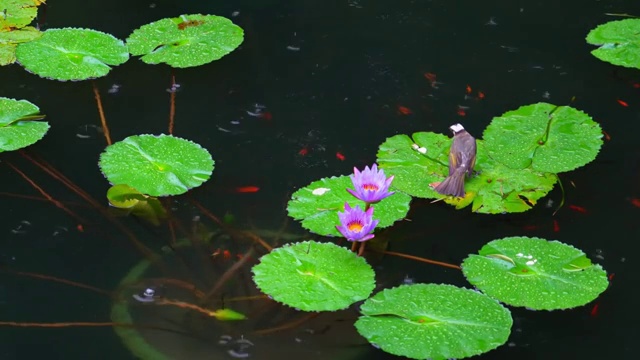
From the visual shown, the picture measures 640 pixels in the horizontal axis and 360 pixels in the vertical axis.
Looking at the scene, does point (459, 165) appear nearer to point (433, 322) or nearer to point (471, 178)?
point (471, 178)

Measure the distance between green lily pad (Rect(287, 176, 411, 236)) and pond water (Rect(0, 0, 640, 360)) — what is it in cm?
9

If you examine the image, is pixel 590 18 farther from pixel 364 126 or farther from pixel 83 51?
pixel 83 51

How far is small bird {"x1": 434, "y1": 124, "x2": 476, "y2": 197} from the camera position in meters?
3.16

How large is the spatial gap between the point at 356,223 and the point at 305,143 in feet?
2.46

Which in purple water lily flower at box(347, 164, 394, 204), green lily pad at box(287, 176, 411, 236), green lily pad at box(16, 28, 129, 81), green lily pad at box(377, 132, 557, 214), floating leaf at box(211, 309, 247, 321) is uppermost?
purple water lily flower at box(347, 164, 394, 204)

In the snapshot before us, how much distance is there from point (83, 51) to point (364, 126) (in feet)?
4.23

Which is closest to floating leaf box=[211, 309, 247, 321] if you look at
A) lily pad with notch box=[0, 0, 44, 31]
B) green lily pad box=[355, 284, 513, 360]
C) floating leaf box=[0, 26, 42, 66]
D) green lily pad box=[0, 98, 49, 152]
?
green lily pad box=[355, 284, 513, 360]

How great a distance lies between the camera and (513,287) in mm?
2820

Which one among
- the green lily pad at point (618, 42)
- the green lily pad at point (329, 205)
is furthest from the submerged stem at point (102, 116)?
the green lily pad at point (618, 42)

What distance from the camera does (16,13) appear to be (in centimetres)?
422

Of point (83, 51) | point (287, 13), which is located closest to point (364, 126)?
point (287, 13)

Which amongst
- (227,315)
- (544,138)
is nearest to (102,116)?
(227,315)

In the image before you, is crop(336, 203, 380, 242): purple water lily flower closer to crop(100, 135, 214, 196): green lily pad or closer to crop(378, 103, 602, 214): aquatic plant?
crop(378, 103, 602, 214): aquatic plant

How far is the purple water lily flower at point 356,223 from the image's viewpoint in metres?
2.81
